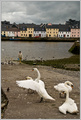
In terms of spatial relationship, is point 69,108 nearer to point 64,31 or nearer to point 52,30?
point 52,30

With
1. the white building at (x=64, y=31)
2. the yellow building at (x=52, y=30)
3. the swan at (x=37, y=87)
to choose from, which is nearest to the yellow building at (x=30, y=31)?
the yellow building at (x=52, y=30)

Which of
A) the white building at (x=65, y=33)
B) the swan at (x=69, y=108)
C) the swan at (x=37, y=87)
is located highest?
the white building at (x=65, y=33)

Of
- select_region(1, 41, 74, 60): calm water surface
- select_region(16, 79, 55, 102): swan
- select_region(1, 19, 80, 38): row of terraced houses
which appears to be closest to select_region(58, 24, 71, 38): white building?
select_region(1, 19, 80, 38): row of terraced houses

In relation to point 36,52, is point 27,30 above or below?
above

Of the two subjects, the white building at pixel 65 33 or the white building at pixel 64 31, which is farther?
the white building at pixel 65 33

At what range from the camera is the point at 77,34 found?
407 feet

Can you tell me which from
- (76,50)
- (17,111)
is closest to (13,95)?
(17,111)

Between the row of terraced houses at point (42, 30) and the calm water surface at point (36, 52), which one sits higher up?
the row of terraced houses at point (42, 30)

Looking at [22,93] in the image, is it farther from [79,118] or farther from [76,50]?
[76,50]

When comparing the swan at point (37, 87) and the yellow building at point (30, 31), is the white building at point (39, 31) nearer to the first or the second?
the yellow building at point (30, 31)

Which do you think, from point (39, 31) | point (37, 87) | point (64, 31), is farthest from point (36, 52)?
point (64, 31)

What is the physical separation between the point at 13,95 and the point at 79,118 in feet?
12.0

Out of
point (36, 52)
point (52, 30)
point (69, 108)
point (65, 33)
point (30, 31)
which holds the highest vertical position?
point (52, 30)

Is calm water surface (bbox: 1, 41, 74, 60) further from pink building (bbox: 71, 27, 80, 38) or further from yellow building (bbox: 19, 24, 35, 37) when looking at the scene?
pink building (bbox: 71, 27, 80, 38)
